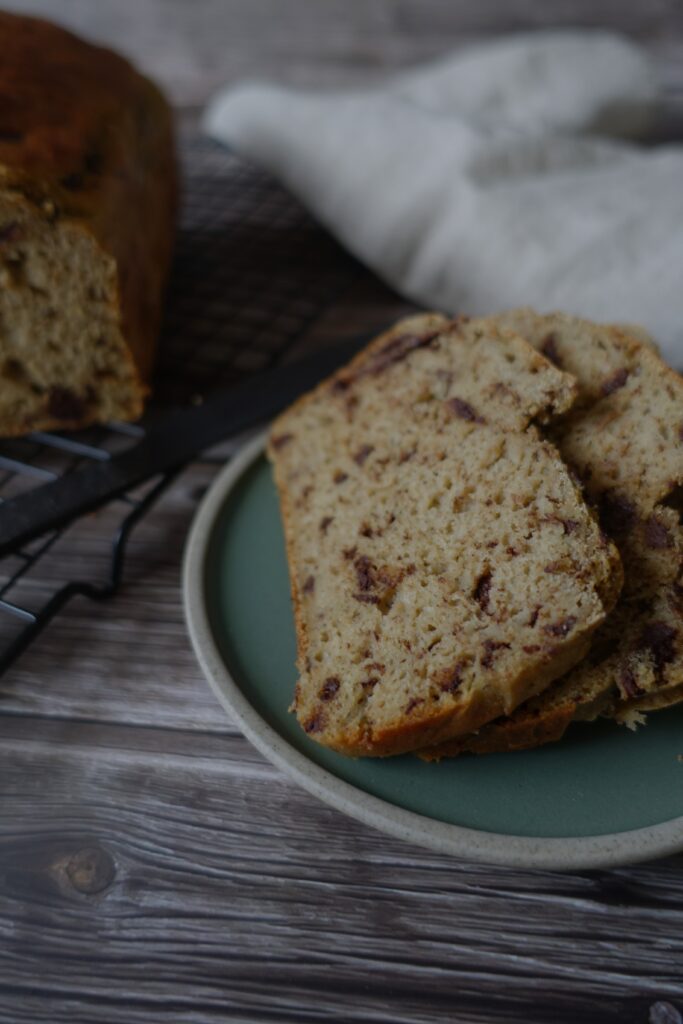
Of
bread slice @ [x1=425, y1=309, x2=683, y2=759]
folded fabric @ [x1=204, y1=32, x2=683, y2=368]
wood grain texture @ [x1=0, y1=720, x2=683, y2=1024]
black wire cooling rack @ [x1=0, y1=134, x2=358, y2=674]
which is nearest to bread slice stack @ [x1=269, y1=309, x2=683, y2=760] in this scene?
bread slice @ [x1=425, y1=309, x2=683, y2=759]

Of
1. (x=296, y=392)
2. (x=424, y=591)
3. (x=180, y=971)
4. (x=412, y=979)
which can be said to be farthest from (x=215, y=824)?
(x=296, y=392)

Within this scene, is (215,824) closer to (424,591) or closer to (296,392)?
(424,591)

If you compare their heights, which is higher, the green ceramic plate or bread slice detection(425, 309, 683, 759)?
bread slice detection(425, 309, 683, 759)

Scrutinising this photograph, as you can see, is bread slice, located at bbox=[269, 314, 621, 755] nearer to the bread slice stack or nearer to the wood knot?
the bread slice stack

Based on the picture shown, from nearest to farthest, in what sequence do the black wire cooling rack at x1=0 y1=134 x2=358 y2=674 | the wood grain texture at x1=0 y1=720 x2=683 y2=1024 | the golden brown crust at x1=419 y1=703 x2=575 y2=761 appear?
the wood grain texture at x1=0 y1=720 x2=683 y2=1024 < the golden brown crust at x1=419 y1=703 x2=575 y2=761 < the black wire cooling rack at x1=0 y1=134 x2=358 y2=674

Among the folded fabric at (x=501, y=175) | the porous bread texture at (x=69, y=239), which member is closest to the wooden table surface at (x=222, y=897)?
the porous bread texture at (x=69, y=239)

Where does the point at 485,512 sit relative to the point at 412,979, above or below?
above

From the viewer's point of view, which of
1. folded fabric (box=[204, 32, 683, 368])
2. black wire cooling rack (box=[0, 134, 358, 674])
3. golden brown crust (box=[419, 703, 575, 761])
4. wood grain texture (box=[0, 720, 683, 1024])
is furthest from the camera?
folded fabric (box=[204, 32, 683, 368])

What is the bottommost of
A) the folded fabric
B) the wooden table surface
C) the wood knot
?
the wood knot

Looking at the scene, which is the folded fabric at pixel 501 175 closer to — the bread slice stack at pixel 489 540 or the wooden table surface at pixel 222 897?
the bread slice stack at pixel 489 540
